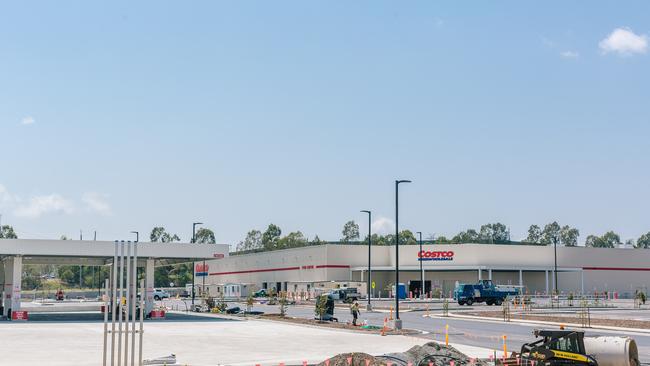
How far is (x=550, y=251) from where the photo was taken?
378ft

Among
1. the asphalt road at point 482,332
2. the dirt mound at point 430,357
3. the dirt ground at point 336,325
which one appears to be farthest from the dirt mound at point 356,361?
the dirt ground at point 336,325

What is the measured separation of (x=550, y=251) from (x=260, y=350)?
88816 millimetres

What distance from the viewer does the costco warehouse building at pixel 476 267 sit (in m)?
112

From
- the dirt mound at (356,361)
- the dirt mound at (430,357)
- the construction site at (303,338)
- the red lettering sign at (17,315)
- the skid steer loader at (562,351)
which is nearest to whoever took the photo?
the dirt mound at (356,361)

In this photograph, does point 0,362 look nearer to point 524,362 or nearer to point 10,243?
point 524,362

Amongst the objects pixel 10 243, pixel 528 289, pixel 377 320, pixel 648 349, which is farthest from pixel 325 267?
pixel 648 349

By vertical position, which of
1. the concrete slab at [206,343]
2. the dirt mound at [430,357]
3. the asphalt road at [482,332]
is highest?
the dirt mound at [430,357]

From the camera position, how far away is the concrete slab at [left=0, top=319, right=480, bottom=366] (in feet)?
98.8

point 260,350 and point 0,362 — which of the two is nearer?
point 0,362

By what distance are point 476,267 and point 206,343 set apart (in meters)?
77.8

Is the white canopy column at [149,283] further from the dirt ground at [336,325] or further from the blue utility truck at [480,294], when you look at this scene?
the blue utility truck at [480,294]

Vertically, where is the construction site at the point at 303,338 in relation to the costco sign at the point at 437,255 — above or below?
below

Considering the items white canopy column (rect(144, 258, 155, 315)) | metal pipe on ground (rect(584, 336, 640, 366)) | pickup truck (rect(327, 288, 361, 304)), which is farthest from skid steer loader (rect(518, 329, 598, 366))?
pickup truck (rect(327, 288, 361, 304))

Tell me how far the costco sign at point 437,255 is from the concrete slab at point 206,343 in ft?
210
